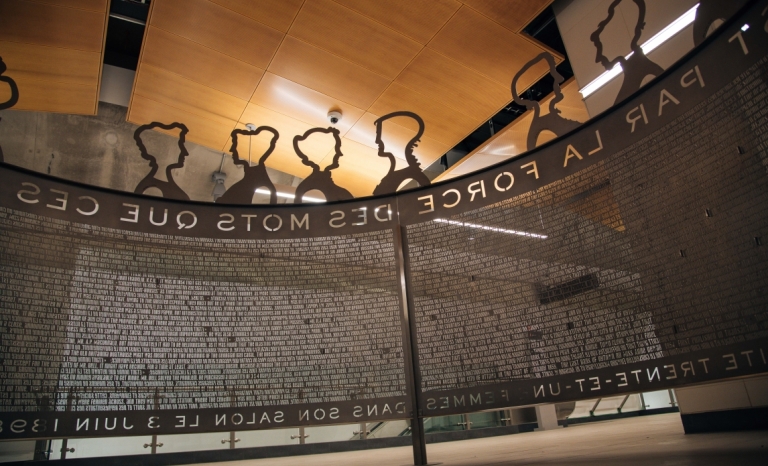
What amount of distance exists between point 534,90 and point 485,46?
2608mm

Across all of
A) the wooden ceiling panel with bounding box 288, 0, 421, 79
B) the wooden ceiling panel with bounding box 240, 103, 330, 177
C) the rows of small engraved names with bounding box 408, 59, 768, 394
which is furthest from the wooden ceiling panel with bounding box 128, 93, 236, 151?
the rows of small engraved names with bounding box 408, 59, 768, 394

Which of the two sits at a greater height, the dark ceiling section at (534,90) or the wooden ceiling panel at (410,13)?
the dark ceiling section at (534,90)

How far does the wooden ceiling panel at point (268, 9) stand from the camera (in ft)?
19.1

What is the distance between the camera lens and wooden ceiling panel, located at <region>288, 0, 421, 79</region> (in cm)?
592

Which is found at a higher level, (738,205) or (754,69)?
(754,69)

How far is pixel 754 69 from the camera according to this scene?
1.68 meters

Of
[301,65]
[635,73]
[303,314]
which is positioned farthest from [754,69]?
[301,65]

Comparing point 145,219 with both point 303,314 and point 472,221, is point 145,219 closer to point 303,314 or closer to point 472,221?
point 303,314

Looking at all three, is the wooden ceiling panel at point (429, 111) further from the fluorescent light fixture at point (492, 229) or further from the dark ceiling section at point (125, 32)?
the fluorescent light fixture at point (492, 229)

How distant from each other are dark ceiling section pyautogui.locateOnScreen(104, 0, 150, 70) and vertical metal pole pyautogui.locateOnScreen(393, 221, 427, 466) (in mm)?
5932

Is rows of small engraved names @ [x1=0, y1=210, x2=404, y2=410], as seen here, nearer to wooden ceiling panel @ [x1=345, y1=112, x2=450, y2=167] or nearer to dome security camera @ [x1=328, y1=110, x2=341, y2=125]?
dome security camera @ [x1=328, y1=110, x2=341, y2=125]

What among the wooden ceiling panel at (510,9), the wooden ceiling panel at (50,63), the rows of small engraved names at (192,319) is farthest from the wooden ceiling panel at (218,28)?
the rows of small engraved names at (192,319)

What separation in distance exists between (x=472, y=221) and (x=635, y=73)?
1.07 meters

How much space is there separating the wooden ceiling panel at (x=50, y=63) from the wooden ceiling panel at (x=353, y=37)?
2856mm
